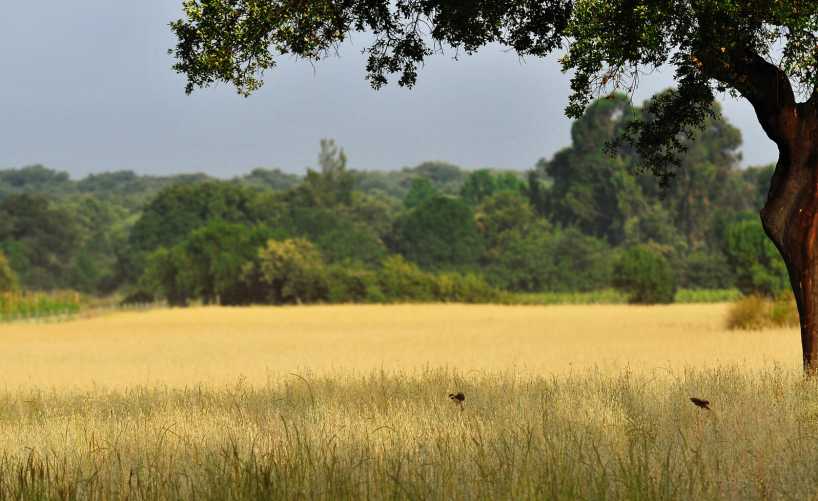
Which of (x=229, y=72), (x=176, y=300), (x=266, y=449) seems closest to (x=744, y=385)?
(x=266, y=449)

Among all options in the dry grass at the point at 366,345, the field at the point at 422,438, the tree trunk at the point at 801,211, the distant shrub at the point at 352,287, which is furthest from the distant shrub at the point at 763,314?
the distant shrub at the point at 352,287

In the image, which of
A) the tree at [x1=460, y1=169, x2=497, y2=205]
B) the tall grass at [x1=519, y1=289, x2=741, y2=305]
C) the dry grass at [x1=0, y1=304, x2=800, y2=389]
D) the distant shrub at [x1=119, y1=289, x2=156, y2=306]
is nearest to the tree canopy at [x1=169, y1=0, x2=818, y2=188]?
the dry grass at [x1=0, y1=304, x2=800, y2=389]

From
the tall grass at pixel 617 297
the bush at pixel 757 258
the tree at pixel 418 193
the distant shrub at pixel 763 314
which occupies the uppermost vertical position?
the tree at pixel 418 193

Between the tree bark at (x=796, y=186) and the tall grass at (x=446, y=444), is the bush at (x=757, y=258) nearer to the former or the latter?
the tree bark at (x=796, y=186)

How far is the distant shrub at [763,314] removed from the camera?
79.6 feet

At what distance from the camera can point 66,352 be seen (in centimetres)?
2409

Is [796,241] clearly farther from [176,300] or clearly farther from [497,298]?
[176,300]

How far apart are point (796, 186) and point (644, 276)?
35.4 metres

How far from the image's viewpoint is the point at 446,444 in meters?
6.57

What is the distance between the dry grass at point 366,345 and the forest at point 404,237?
53.7 feet

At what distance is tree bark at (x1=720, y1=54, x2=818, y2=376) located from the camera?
1023cm

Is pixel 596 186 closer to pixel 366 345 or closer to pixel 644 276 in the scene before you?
pixel 644 276

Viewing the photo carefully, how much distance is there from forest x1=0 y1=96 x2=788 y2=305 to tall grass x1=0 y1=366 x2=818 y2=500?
43568mm

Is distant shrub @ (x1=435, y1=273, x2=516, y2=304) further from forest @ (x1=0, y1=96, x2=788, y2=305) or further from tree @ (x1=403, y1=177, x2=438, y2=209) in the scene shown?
tree @ (x1=403, y1=177, x2=438, y2=209)
